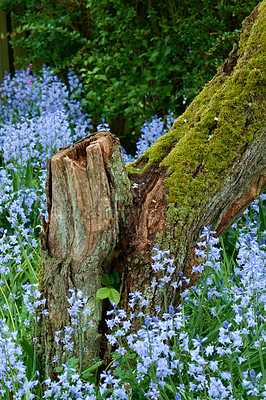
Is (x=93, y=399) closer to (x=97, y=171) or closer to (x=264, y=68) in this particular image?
(x=97, y=171)

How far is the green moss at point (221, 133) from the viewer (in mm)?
2562

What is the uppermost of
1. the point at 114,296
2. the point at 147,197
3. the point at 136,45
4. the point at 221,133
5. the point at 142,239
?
the point at 136,45

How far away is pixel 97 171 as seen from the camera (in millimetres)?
2365

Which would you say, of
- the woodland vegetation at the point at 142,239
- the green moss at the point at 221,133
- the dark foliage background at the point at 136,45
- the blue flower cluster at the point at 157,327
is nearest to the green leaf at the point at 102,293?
the woodland vegetation at the point at 142,239

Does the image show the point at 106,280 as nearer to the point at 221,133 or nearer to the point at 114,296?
the point at 114,296

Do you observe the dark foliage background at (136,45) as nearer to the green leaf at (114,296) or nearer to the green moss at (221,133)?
the green moss at (221,133)

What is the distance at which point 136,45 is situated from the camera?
258 inches

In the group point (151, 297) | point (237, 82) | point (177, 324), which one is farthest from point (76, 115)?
point (177, 324)

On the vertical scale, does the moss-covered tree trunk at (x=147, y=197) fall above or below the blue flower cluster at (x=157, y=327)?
above

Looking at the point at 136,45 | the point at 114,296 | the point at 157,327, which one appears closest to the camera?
the point at 157,327

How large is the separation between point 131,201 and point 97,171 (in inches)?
12.2

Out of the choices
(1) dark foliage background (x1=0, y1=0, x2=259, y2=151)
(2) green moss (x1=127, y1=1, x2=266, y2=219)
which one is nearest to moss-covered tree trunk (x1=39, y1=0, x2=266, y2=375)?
(2) green moss (x1=127, y1=1, x2=266, y2=219)

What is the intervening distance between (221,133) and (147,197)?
0.56 meters

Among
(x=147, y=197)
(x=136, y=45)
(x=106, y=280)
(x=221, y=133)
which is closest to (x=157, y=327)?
(x=106, y=280)
